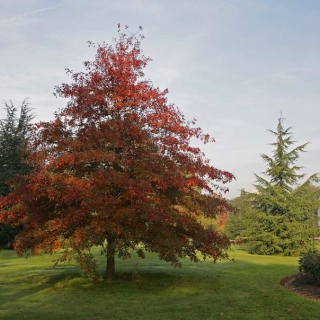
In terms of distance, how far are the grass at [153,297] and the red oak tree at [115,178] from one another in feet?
3.63

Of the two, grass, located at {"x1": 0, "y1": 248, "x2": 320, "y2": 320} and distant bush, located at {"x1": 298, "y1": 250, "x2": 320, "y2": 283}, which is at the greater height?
distant bush, located at {"x1": 298, "y1": 250, "x2": 320, "y2": 283}

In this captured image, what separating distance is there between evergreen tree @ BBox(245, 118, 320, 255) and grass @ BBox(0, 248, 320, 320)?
13188 millimetres

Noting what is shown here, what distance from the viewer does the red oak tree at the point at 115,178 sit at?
11.0 metres

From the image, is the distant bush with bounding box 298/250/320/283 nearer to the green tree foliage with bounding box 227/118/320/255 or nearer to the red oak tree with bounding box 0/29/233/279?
the red oak tree with bounding box 0/29/233/279

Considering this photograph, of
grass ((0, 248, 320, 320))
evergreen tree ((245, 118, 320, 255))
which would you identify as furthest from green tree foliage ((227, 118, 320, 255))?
grass ((0, 248, 320, 320))

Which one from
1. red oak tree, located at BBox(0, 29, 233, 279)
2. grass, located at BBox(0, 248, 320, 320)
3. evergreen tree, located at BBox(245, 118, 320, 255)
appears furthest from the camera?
evergreen tree, located at BBox(245, 118, 320, 255)

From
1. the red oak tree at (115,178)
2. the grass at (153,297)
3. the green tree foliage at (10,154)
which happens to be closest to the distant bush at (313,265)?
the grass at (153,297)

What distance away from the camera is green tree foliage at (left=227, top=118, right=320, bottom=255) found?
28.2m

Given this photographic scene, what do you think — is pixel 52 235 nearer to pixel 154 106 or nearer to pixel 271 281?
pixel 154 106

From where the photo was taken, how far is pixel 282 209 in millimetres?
29328

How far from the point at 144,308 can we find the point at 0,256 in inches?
745

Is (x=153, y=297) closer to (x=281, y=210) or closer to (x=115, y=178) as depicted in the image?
(x=115, y=178)

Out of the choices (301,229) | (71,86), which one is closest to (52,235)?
(71,86)

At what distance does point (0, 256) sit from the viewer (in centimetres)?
2516
